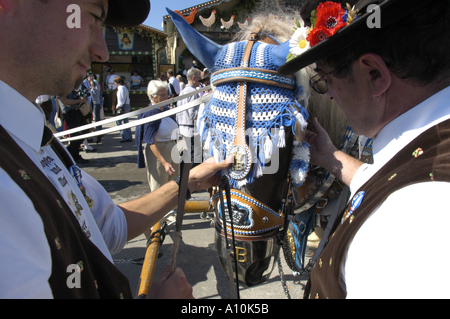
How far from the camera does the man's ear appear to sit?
83 cm

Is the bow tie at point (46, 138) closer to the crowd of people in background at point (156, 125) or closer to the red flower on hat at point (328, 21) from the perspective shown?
the red flower on hat at point (328, 21)

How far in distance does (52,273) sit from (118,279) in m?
0.29

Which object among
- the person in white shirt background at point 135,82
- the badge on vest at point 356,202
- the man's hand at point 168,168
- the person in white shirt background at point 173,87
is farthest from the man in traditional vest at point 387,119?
the person in white shirt background at point 135,82

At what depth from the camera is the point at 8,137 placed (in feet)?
2.25

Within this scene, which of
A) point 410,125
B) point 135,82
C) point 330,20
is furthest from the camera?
point 135,82

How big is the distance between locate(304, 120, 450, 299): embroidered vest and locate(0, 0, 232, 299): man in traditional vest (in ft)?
1.47

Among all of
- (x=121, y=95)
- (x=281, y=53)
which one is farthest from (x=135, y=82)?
(x=281, y=53)

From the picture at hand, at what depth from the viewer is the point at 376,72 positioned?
86 cm

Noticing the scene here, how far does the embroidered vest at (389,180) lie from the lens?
63cm

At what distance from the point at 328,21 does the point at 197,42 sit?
0.90 m

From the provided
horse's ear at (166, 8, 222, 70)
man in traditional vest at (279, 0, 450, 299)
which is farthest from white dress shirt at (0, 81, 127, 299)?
horse's ear at (166, 8, 222, 70)

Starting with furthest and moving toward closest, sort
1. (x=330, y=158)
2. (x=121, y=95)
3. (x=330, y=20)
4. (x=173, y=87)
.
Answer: (x=121, y=95), (x=173, y=87), (x=330, y=158), (x=330, y=20)

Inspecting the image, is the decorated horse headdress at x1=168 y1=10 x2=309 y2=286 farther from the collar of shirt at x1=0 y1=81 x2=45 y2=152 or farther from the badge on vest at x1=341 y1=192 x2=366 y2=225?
the collar of shirt at x1=0 y1=81 x2=45 y2=152

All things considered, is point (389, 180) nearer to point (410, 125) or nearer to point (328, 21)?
point (410, 125)
